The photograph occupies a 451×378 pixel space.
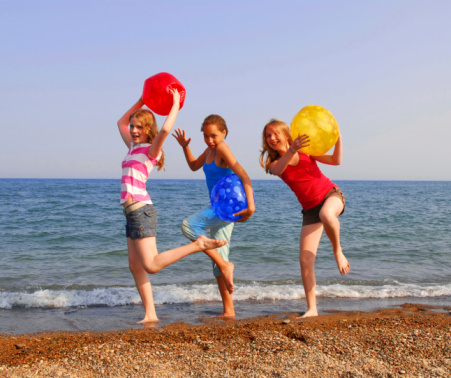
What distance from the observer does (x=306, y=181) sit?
466cm

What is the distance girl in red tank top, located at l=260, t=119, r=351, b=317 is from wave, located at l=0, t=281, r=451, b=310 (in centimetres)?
172

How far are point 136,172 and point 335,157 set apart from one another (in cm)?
211

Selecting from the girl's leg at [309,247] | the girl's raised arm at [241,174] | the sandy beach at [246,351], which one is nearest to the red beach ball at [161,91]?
the girl's raised arm at [241,174]

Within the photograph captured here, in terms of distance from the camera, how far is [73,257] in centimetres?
946

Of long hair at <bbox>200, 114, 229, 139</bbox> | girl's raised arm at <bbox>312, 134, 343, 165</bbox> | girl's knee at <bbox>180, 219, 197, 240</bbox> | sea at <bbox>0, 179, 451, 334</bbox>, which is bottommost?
sea at <bbox>0, 179, 451, 334</bbox>

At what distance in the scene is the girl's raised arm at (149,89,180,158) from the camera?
4.17m

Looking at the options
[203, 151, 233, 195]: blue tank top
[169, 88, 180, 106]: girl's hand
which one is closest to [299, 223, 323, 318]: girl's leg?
[203, 151, 233, 195]: blue tank top

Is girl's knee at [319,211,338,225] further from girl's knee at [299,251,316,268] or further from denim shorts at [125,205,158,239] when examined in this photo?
denim shorts at [125,205,158,239]

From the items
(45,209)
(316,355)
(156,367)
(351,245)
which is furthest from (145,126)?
(45,209)

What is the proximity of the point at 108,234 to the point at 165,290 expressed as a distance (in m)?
6.58

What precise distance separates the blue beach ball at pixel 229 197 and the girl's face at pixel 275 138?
56cm

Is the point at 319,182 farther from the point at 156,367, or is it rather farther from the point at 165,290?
the point at 165,290

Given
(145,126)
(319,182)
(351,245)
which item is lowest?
(351,245)

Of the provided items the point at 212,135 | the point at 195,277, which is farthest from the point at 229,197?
the point at 195,277
